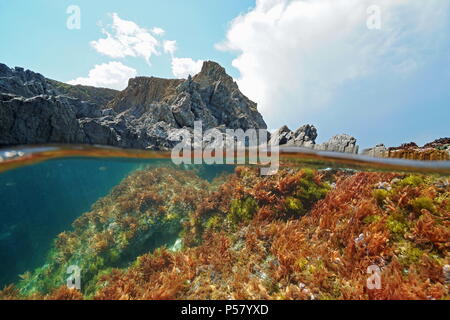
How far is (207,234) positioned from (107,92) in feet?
187

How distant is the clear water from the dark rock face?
952mm

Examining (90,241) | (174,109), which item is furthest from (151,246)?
(174,109)

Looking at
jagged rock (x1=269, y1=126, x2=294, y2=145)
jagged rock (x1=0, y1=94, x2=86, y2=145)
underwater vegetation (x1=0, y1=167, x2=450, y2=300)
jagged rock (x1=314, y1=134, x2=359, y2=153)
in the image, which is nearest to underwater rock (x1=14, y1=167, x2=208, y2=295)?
underwater vegetation (x1=0, y1=167, x2=450, y2=300)

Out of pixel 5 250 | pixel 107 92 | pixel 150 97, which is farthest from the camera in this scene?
pixel 107 92

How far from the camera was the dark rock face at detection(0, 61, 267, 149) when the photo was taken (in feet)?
23.8

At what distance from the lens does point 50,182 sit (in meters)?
15.7

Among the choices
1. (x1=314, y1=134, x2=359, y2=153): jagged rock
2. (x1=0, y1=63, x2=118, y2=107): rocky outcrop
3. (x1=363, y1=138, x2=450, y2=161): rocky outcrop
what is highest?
(x1=0, y1=63, x2=118, y2=107): rocky outcrop

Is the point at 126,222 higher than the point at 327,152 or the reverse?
the reverse

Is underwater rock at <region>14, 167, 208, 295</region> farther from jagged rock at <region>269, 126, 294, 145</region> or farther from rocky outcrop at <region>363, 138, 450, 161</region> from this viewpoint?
rocky outcrop at <region>363, 138, 450, 161</region>

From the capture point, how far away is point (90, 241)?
996cm

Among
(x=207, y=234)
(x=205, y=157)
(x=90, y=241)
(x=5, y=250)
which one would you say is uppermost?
(x=205, y=157)

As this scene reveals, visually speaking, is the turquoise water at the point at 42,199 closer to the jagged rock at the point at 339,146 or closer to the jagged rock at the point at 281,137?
the jagged rock at the point at 281,137

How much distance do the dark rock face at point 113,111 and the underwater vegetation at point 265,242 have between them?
434cm

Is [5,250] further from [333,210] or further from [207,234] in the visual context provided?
[333,210]
